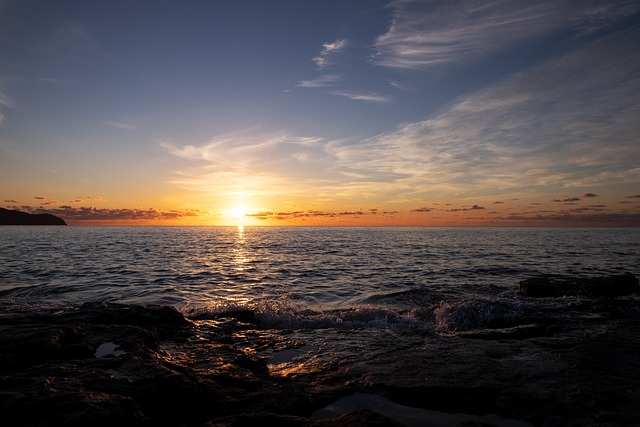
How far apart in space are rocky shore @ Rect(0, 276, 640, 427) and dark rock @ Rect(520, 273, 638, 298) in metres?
6.53

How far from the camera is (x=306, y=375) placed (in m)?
8.36

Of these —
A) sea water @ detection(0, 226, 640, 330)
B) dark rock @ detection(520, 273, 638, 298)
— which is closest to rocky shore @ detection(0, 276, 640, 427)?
sea water @ detection(0, 226, 640, 330)

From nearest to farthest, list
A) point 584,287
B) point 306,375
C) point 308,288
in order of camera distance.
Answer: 1. point 306,375
2. point 584,287
3. point 308,288

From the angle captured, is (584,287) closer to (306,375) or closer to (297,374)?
(306,375)

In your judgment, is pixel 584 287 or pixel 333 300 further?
pixel 333 300

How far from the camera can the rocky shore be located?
19.0 feet

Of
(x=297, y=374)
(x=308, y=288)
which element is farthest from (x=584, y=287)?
(x=297, y=374)

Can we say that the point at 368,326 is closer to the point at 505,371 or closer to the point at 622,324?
the point at 505,371

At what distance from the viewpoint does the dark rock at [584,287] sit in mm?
18484

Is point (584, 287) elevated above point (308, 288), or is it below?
above

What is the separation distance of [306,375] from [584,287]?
18454mm

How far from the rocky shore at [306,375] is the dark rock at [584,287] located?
6526 mm

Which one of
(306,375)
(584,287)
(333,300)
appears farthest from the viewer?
(333,300)

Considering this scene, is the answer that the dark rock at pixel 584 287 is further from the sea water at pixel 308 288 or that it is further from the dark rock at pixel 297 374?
the dark rock at pixel 297 374
